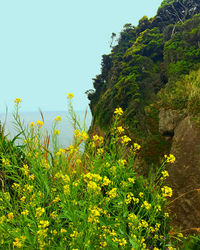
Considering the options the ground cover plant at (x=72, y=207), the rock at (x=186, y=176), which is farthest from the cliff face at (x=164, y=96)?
the ground cover plant at (x=72, y=207)

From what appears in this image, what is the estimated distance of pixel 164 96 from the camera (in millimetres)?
7004

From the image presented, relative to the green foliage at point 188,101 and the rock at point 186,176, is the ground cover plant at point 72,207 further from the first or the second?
the green foliage at point 188,101

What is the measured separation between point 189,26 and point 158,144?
13.1 metres

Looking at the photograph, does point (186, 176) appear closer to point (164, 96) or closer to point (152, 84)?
point (164, 96)

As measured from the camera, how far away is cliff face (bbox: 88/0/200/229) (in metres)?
3.91

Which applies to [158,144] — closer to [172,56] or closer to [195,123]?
[195,123]

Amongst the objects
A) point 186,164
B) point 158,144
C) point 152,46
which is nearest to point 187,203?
point 186,164

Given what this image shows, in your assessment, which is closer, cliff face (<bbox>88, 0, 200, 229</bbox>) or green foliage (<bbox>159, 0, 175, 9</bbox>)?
cliff face (<bbox>88, 0, 200, 229</bbox>)

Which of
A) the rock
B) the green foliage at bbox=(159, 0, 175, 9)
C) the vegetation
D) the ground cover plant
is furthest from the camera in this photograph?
the green foliage at bbox=(159, 0, 175, 9)

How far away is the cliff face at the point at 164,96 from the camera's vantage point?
391 cm

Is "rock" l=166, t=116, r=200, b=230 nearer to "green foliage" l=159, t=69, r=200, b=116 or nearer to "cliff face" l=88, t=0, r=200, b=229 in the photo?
"cliff face" l=88, t=0, r=200, b=229

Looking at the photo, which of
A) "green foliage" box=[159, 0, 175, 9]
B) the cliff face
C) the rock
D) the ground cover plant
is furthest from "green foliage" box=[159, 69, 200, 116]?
"green foliage" box=[159, 0, 175, 9]

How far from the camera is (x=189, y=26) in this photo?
1409 cm

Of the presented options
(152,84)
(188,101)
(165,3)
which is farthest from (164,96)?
(165,3)
